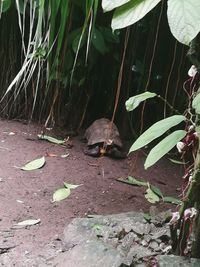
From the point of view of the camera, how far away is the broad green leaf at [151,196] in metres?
1.93

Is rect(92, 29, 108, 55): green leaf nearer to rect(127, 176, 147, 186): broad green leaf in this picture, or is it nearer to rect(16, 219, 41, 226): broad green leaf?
rect(127, 176, 147, 186): broad green leaf

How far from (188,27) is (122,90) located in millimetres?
1882

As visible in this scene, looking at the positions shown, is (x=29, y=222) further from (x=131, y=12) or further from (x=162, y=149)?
(x=131, y=12)

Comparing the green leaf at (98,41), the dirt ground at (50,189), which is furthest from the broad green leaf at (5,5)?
the dirt ground at (50,189)

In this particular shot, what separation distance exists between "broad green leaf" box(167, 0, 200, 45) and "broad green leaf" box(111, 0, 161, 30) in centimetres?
5

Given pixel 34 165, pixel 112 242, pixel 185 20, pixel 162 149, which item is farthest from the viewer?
pixel 34 165

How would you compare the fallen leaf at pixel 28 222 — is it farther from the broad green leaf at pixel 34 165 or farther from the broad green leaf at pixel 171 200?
the broad green leaf at pixel 171 200

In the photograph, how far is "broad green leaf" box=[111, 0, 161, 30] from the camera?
Result: 89cm

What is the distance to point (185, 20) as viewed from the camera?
84 centimetres

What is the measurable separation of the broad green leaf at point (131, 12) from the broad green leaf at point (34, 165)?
4.01 feet

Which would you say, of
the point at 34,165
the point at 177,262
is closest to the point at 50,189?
the point at 34,165

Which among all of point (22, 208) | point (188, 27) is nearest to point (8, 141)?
point (22, 208)

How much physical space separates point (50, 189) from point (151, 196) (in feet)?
1.32

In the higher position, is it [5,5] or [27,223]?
[5,5]
